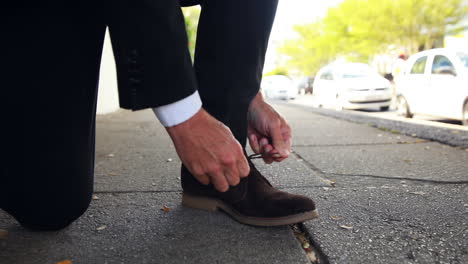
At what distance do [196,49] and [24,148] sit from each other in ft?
2.22

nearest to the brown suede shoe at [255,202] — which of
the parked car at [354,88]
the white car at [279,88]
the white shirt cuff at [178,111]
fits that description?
the white shirt cuff at [178,111]

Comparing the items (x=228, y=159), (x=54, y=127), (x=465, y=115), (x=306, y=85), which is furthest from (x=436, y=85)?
(x=306, y=85)

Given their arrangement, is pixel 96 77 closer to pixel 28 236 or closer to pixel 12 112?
pixel 12 112

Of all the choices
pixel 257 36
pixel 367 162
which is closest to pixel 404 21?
pixel 367 162

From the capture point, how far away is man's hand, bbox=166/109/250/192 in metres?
0.90

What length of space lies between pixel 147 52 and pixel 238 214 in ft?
2.62

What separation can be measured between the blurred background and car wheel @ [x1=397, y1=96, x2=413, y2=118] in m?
0.02

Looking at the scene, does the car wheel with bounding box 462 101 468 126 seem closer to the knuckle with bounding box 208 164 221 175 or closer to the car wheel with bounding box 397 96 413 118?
the car wheel with bounding box 397 96 413 118

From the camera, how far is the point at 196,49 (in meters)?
1.40

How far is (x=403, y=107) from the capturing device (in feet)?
25.3

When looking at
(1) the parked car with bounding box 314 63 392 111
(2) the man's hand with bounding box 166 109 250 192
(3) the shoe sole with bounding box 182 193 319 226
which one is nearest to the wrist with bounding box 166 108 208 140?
(2) the man's hand with bounding box 166 109 250 192

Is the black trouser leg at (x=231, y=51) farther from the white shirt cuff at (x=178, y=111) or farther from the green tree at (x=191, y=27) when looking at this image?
the green tree at (x=191, y=27)

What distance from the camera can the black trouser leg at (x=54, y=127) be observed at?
110 cm

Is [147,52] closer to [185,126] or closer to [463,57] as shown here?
[185,126]
